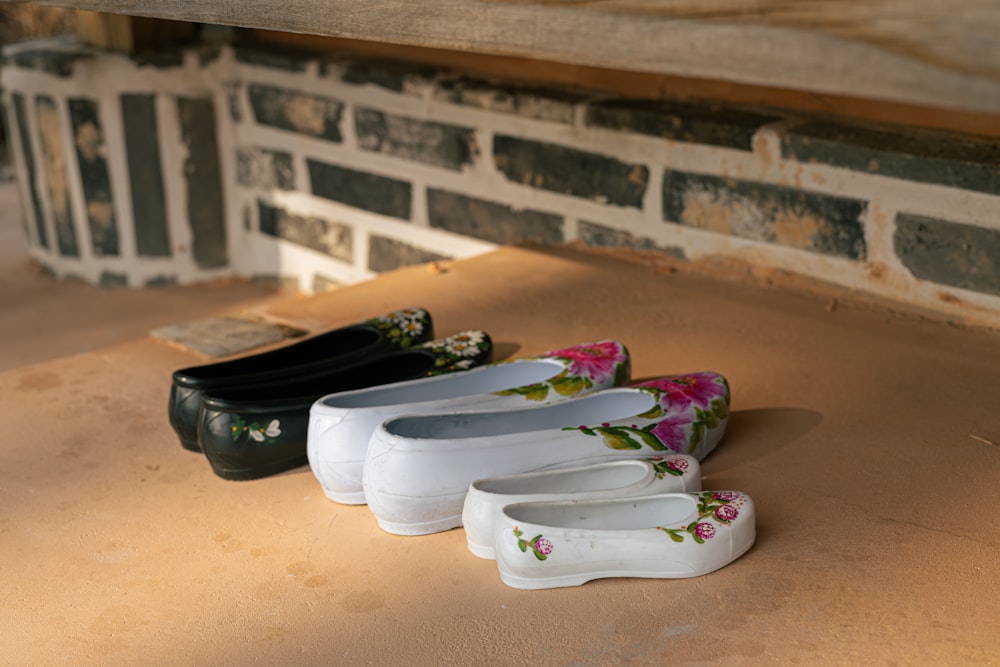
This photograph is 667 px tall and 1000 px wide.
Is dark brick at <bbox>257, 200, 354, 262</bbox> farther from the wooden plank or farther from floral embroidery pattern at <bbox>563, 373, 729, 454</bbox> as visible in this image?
the wooden plank

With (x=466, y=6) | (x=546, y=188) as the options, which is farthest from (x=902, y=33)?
(x=546, y=188)

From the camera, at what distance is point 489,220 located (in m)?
2.26

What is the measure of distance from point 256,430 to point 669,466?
49 centimetres

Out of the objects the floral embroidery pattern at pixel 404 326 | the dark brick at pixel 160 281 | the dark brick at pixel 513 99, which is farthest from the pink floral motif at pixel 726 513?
the dark brick at pixel 160 281

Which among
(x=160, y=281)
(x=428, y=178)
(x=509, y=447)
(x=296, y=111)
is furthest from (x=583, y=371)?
(x=160, y=281)

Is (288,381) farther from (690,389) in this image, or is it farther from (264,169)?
(264,169)

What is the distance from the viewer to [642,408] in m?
1.26

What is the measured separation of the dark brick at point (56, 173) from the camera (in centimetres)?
278

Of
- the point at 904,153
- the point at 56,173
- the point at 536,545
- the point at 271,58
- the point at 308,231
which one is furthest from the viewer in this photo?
the point at 56,173

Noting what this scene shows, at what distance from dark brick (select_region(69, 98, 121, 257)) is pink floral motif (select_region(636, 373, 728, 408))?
6.60 feet

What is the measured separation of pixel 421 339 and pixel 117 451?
1.50ft

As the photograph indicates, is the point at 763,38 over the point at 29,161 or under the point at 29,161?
over

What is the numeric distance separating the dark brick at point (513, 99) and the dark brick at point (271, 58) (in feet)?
1.60

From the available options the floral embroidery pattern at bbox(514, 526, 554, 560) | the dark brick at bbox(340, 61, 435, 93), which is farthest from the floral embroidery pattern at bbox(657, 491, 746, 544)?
the dark brick at bbox(340, 61, 435, 93)
